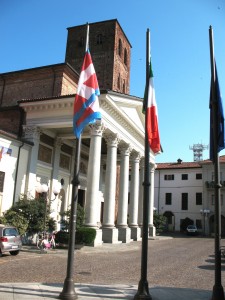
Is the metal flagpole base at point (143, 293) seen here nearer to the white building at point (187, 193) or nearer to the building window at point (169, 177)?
the white building at point (187, 193)

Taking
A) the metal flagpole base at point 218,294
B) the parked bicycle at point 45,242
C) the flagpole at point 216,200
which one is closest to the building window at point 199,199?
the parked bicycle at point 45,242

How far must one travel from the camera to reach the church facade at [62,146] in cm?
2091

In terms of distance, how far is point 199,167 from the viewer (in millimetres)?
54406

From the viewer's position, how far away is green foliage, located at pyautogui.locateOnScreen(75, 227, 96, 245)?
64.5ft

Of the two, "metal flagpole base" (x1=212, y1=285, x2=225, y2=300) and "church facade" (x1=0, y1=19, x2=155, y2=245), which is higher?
"church facade" (x1=0, y1=19, x2=155, y2=245)

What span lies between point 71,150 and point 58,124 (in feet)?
20.7

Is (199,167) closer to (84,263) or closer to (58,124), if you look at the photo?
(58,124)

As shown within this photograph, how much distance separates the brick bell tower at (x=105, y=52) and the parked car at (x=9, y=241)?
26759 mm

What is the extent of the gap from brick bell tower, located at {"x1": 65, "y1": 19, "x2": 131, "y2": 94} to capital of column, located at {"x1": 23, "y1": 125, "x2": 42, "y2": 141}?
17959 mm

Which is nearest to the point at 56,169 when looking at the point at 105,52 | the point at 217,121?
the point at 217,121

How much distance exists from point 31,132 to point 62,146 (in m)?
4.61

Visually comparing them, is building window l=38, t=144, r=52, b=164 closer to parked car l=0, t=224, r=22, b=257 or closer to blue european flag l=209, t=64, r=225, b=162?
parked car l=0, t=224, r=22, b=257

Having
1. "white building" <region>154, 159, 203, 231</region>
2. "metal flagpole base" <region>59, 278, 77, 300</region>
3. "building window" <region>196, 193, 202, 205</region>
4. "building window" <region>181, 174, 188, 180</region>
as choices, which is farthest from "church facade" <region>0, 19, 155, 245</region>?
"building window" <region>181, 174, 188, 180</region>

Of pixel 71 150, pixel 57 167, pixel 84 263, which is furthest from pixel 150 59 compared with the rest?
pixel 71 150
